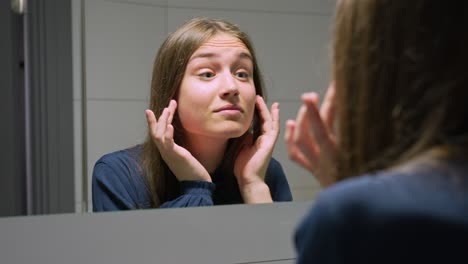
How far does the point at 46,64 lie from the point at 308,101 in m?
0.89

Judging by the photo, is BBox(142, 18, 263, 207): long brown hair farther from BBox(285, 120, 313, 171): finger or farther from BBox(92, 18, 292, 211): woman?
BBox(285, 120, 313, 171): finger

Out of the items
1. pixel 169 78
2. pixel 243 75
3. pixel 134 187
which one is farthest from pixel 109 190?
pixel 243 75

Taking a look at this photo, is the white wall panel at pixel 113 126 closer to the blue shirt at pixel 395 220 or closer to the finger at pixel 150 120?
the finger at pixel 150 120

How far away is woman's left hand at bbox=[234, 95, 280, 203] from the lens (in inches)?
63.0

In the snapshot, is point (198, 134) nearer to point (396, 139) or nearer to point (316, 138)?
point (316, 138)

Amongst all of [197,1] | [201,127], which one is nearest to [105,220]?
[201,127]

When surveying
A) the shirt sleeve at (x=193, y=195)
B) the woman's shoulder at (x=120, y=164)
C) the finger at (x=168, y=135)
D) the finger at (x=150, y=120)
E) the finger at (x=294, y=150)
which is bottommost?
the shirt sleeve at (x=193, y=195)

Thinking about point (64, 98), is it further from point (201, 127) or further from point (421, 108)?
point (421, 108)

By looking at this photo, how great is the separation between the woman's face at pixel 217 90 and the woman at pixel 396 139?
0.88 metres

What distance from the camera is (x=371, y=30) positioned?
1.91 ft

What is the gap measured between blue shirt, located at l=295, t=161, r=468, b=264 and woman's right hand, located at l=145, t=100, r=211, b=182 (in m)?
1.03

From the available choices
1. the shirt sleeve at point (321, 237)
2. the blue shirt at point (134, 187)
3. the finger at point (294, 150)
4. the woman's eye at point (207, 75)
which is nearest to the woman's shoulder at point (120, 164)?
the blue shirt at point (134, 187)

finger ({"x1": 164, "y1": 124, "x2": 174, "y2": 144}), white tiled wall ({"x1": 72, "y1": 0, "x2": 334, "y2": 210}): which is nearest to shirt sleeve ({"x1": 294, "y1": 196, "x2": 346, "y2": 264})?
white tiled wall ({"x1": 72, "y1": 0, "x2": 334, "y2": 210})

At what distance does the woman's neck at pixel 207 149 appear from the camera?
5.08 ft
